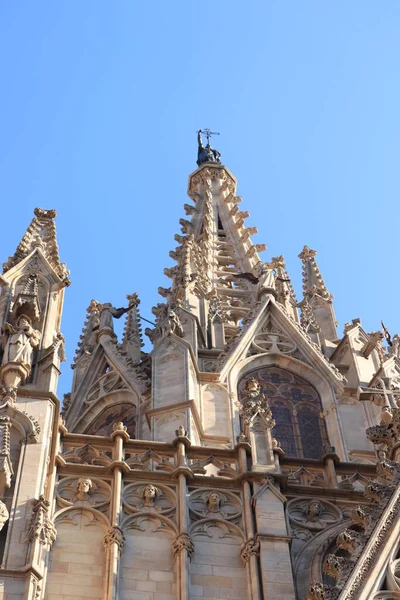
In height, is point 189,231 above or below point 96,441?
above

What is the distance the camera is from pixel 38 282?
25750 mm

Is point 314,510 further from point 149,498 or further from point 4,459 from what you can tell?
point 4,459

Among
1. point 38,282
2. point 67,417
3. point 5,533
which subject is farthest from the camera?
point 67,417

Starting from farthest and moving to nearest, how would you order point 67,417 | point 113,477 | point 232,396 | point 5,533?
point 67,417, point 232,396, point 113,477, point 5,533

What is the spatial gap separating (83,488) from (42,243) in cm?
758

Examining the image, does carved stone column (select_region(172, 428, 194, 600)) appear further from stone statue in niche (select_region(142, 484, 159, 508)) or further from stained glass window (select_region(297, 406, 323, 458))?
stained glass window (select_region(297, 406, 323, 458))

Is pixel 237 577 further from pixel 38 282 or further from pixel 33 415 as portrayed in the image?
pixel 38 282

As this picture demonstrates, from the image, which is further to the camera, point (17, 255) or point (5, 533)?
point (17, 255)

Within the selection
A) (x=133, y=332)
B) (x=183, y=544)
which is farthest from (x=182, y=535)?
(x=133, y=332)

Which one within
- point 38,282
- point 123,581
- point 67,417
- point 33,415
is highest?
point 67,417

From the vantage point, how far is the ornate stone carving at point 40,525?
19.0 metres

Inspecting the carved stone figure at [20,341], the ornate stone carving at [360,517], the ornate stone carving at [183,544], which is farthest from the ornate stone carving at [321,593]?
the carved stone figure at [20,341]

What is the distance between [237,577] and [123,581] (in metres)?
1.66

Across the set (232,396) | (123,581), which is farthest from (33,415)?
(232,396)
